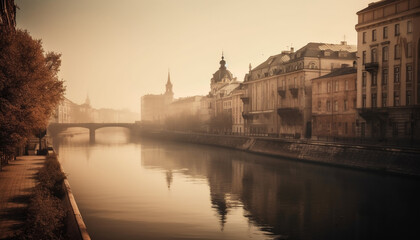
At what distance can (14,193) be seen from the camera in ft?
83.0

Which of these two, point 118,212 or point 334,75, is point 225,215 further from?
point 334,75

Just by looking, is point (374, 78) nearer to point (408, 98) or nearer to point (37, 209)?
point (408, 98)

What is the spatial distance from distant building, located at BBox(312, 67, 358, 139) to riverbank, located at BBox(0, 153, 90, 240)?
4204 centimetres

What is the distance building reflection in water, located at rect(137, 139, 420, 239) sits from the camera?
24.8 meters

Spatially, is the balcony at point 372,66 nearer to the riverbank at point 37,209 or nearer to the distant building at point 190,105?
the riverbank at point 37,209

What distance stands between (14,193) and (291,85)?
206 feet

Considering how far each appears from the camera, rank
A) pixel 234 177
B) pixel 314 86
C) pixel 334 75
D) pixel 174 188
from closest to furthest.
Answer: pixel 174 188 → pixel 234 177 → pixel 334 75 → pixel 314 86

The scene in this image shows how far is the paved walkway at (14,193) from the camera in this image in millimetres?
18484

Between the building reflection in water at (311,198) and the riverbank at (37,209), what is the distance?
33.1ft

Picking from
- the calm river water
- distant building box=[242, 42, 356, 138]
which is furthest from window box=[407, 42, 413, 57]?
distant building box=[242, 42, 356, 138]

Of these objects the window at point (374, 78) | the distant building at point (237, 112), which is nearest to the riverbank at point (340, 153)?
the window at point (374, 78)

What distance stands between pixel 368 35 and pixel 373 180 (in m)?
24.2

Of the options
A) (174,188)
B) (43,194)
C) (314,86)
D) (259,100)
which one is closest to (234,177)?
(174,188)

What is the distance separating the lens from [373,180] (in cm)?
3984
